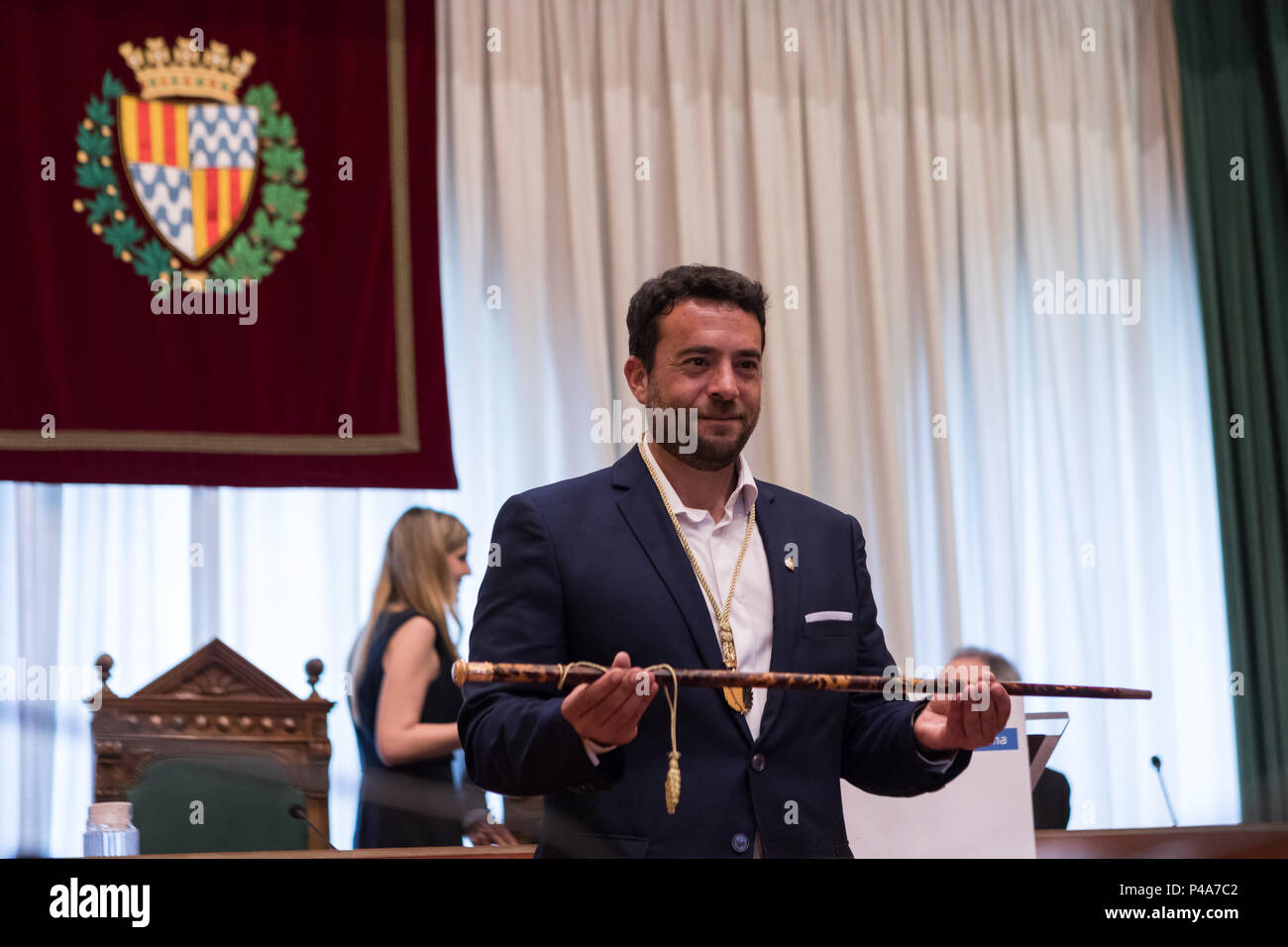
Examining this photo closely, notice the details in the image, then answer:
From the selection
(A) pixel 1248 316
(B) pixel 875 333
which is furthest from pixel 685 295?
(A) pixel 1248 316

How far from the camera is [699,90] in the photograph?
17.6 ft

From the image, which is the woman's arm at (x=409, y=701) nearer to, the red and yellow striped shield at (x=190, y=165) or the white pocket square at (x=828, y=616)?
the red and yellow striped shield at (x=190, y=165)

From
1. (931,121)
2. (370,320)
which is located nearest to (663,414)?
(370,320)

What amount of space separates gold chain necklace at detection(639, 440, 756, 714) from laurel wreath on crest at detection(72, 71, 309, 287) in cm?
310

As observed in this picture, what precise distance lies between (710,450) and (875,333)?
339 cm

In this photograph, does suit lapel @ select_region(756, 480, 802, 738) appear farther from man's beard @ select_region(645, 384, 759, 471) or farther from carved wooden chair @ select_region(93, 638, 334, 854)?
carved wooden chair @ select_region(93, 638, 334, 854)

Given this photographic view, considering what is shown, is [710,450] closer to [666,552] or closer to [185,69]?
[666,552]

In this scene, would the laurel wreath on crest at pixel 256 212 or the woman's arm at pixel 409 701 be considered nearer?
the woman's arm at pixel 409 701

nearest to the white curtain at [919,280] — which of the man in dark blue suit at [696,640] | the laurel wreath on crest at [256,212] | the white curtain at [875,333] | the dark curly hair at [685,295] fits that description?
the white curtain at [875,333]

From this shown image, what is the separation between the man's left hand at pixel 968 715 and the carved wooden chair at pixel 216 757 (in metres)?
2.27

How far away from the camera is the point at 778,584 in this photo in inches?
79.4

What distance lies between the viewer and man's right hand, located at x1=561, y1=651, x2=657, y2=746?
5.22 feet

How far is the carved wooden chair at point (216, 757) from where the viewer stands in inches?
147

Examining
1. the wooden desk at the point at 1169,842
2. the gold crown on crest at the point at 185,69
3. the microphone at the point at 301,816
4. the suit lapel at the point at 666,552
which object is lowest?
the wooden desk at the point at 1169,842
